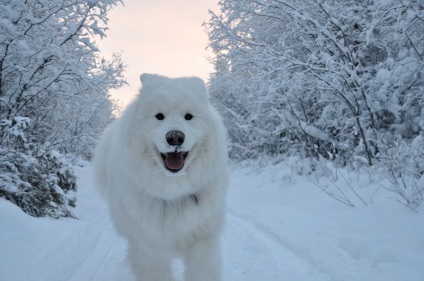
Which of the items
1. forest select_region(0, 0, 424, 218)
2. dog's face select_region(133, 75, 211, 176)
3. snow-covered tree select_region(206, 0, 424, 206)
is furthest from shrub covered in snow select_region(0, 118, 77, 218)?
snow-covered tree select_region(206, 0, 424, 206)

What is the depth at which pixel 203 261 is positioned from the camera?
2516 millimetres

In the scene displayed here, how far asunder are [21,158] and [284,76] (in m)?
4.93

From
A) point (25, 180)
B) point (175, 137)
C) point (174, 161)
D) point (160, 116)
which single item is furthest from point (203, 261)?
point (25, 180)

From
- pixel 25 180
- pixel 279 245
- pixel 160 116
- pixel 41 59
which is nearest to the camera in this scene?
pixel 160 116

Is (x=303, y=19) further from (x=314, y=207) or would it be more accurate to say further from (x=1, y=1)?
(x=1, y=1)

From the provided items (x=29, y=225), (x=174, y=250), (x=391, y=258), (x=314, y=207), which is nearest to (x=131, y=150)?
(x=174, y=250)

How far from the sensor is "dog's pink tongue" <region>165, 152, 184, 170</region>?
252 cm

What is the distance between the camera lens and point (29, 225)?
3.78 m

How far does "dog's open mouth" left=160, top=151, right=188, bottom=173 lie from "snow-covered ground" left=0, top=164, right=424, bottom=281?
1.10 metres

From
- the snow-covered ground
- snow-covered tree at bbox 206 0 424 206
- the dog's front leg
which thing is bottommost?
the snow-covered ground

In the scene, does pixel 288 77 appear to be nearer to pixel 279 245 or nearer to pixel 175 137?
pixel 279 245

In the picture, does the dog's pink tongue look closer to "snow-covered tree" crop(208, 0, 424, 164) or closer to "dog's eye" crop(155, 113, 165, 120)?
"dog's eye" crop(155, 113, 165, 120)

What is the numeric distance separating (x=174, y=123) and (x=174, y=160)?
280 millimetres

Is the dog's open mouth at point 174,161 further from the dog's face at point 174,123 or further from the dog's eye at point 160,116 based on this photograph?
the dog's eye at point 160,116
